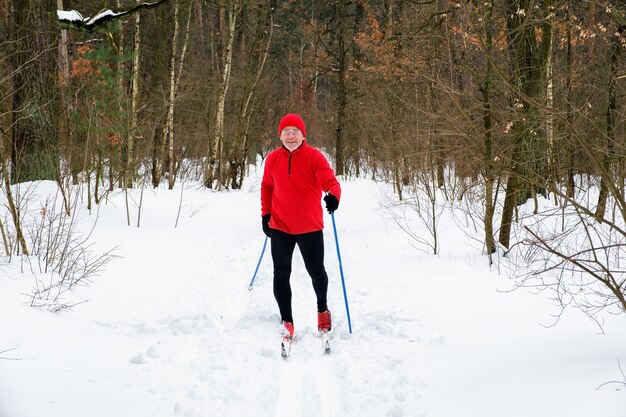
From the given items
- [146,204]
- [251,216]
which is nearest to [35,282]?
[146,204]

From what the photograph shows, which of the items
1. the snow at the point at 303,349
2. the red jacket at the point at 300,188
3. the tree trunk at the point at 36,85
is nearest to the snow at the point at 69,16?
the red jacket at the point at 300,188

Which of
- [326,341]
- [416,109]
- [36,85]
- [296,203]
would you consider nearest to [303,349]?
[326,341]

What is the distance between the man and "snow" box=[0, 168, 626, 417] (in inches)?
23.3

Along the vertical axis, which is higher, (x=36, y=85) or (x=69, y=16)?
(x=36, y=85)

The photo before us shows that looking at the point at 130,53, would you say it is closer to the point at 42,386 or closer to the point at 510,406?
the point at 42,386

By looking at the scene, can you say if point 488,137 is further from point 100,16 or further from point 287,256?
point 100,16

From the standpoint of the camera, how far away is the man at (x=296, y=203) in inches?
163

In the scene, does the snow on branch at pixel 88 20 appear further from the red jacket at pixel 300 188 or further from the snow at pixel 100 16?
the red jacket at pixel 300 188

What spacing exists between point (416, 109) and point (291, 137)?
6.41ft

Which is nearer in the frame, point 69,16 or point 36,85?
point 69,16

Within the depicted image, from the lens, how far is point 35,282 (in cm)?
438

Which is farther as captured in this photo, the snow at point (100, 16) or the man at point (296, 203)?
the man at point (296, 203)

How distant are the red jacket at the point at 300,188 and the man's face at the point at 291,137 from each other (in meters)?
0.04

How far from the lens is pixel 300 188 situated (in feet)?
13.6
